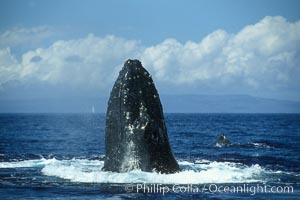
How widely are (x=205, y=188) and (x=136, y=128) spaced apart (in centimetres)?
267

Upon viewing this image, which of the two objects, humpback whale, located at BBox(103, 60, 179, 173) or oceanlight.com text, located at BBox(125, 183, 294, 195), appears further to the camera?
humpback whale, located at BBox(103, 60, 179, 173)

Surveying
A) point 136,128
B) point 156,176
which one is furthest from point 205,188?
point 136,128

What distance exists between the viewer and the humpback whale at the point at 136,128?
1404cm

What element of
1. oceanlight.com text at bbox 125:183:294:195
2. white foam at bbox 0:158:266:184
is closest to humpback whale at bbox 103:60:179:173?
white foam at bbox 0:158:266:184

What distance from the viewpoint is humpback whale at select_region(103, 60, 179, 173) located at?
1404cm

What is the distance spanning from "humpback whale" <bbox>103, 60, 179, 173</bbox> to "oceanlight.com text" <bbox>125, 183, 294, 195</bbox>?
62cm

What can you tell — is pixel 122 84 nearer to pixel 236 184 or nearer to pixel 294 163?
pixel 236 184

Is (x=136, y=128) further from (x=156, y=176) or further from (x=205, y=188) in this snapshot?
(x=205, y=188)

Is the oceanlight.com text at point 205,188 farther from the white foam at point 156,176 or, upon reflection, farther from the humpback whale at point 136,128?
the humpback whale at point 136,128

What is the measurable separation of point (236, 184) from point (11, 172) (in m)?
8.75

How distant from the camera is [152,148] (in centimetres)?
1406

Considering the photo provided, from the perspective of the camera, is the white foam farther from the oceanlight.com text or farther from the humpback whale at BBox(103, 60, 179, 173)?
the oceanlight.com text

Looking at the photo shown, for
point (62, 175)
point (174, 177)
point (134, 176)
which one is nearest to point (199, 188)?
point (174, 177)

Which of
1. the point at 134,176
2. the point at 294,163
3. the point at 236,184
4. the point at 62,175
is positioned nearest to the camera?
the point at 134,176
